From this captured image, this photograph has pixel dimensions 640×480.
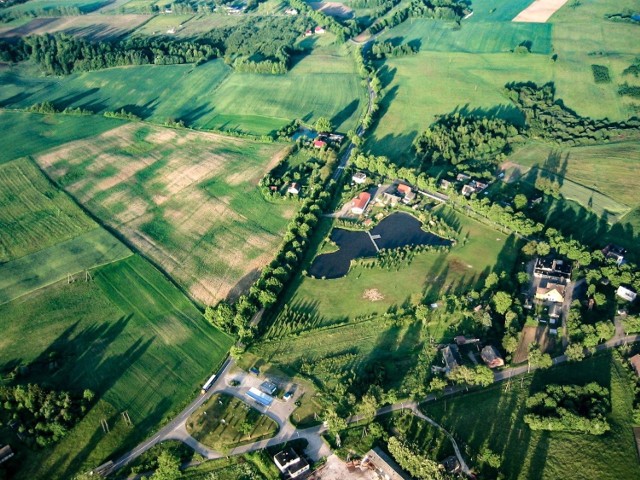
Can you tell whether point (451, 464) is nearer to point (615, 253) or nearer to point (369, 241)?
point (369, 241)

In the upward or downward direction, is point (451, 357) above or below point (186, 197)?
above

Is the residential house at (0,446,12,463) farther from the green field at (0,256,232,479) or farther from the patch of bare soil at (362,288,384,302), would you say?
the patch of bare soil at (362,288,384,302)

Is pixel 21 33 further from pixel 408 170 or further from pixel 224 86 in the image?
pixel 408 170

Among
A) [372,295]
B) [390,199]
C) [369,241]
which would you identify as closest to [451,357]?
[372,295]

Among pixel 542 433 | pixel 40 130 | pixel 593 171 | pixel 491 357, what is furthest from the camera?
pixel 40 130

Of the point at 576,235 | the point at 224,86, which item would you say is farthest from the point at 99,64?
the point at 576,235

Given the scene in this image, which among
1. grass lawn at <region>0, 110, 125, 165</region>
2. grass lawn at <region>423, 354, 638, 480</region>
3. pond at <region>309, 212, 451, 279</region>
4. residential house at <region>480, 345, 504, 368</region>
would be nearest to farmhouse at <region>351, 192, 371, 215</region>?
pond at <region>309, 212, 451, 279</region>
